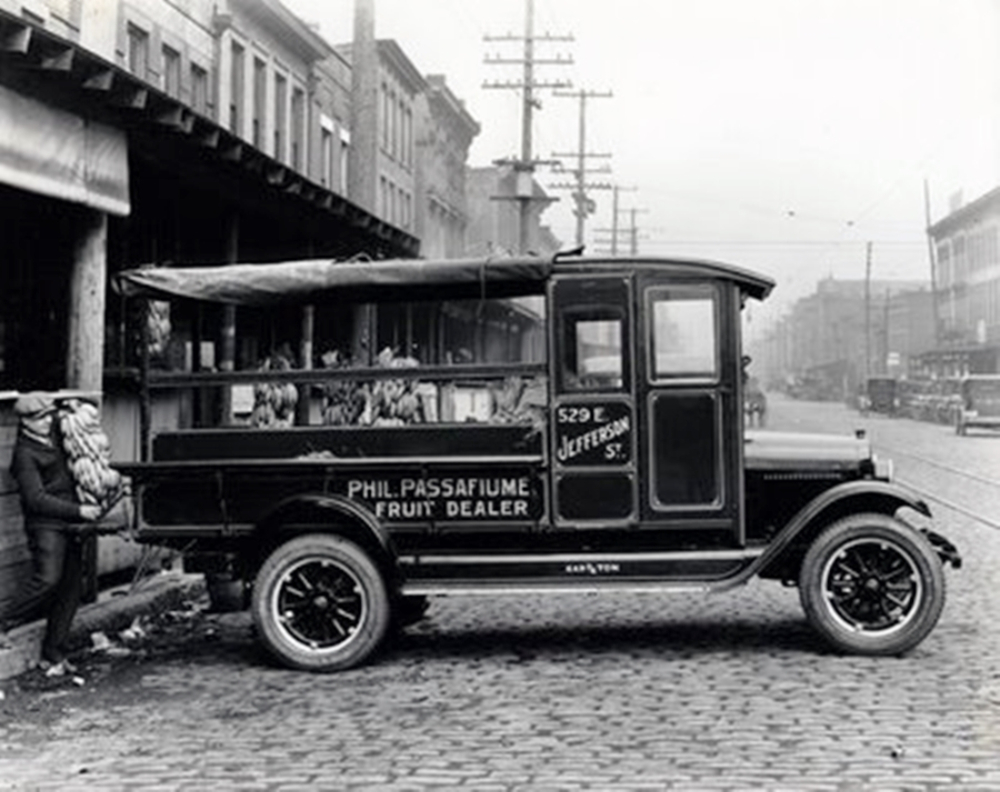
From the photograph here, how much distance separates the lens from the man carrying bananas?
26.0 feet

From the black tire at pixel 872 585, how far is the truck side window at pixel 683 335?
1.28m

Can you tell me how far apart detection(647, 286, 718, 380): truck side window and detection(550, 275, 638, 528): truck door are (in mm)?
167

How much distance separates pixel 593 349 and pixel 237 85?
66.0 feet

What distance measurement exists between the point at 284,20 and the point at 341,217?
14.6 m

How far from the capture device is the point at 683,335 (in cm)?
793

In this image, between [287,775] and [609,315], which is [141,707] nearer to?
[287,775]

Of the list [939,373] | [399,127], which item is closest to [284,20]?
[399,127]

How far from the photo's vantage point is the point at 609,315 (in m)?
8.05

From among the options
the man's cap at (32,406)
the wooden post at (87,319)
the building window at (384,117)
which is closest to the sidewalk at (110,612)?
the wooden post at (87,319)

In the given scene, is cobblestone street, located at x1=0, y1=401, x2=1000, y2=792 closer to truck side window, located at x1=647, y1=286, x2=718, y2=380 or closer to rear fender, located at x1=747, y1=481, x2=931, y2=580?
rear fender, located at x1=747, y1=481, x2=931, y2=580

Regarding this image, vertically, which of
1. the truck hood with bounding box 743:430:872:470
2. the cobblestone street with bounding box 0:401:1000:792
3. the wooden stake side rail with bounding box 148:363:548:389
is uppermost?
the wooden stake side rail with bounding box 148:363:548:389

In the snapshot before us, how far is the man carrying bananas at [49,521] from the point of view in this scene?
794cm

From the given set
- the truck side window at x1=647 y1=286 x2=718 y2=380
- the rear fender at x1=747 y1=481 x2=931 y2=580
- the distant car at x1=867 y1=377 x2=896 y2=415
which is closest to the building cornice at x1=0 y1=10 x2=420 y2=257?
the truck side window at x1=647 y1=286 x2=718 y2=380

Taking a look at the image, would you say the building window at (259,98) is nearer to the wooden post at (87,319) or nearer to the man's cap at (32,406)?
the wooden post at (87,319)
